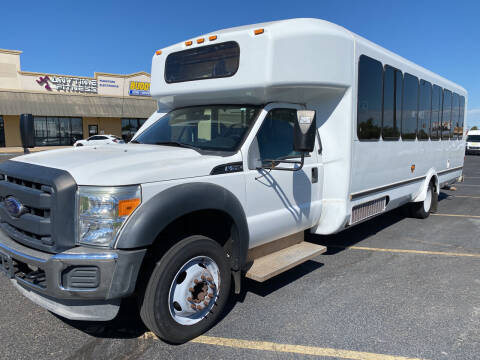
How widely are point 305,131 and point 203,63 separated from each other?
5.27ft

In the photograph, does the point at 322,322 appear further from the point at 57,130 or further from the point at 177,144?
the point at 57,130

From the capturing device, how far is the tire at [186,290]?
9.73ft

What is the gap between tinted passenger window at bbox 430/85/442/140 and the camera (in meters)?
7.59

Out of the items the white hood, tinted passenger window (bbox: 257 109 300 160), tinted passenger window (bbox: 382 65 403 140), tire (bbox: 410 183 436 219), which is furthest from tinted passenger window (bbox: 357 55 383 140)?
tire (bbox: 410 183 436 219)

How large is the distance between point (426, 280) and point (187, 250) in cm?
324

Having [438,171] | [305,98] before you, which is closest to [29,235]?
[305,98]

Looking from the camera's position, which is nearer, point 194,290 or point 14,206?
point 14,206

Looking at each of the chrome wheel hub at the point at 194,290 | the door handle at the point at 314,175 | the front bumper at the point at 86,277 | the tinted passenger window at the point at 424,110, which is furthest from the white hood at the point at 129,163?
the tinted passenger window at the point at 424,110

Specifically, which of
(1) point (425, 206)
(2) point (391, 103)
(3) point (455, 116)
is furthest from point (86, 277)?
(3) point (455, 116)

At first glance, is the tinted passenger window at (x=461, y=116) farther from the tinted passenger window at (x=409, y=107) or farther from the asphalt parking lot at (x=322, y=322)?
the asphalt parking lot at (x=322, y=322)

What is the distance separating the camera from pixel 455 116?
9.26m

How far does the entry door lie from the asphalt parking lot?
727 millimetres

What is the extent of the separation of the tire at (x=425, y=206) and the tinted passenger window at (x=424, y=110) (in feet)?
4.37

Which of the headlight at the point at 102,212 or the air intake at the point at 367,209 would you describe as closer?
the headlight at the point at 102,212
